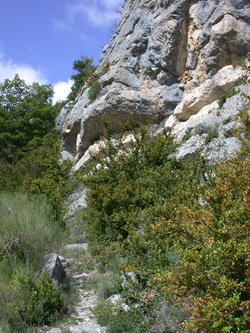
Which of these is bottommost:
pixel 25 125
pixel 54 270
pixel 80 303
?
pixel 80 303

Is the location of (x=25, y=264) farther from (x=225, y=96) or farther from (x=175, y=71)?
(x=175, y=71)

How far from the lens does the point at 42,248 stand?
9.34m

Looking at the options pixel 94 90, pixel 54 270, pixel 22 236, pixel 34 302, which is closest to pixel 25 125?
pixel 94 90

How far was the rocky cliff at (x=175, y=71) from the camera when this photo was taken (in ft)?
54.6

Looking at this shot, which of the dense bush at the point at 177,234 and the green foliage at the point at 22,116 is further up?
the green foliage at the point at 22,116

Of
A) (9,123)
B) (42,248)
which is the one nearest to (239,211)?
(42,248)

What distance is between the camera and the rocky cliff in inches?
655

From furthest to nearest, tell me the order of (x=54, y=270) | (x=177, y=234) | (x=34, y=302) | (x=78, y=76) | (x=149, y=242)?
(x=78, y=76)
(x=54, y=270)
(x=34, y=302)
(x=149, y=242)
(x=177, y=234)

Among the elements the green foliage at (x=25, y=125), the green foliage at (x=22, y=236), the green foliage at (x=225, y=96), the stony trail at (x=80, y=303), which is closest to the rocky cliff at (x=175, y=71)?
the green foliage at (x=225, y=96)

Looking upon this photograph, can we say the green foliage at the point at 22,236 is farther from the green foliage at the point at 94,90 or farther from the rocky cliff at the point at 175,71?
the green foliage at the point at 94,90

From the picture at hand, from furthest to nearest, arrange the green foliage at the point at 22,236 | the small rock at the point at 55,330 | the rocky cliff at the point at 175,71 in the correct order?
the rocky cliff at the point at 175,71, the green foliage at the point at 22,236, the small rock at the point at 55,330

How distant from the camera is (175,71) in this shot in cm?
1978

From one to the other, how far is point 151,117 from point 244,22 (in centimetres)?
580

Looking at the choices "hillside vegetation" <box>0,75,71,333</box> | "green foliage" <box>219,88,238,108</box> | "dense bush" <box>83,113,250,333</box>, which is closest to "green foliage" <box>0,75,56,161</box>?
"hillside vegetation" <box>0,75,71,333</box>
